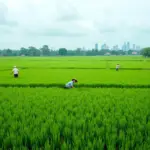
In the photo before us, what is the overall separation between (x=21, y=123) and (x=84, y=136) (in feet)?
5.51

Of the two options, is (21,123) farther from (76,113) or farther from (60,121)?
(76,113)

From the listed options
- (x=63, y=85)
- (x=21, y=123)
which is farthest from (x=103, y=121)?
(x=63, y=85)

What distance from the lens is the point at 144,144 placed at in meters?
3.62

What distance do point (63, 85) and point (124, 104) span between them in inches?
245

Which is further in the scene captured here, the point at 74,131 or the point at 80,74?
the point at 80,74

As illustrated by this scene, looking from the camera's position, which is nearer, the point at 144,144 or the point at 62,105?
the point at 144,144

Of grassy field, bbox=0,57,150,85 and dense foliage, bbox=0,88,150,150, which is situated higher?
dense foliage, bbox=0,88,150,150

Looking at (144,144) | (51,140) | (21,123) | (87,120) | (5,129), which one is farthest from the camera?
(87,120)

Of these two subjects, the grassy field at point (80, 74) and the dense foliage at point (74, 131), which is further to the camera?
the grassy field at point (80, 74)

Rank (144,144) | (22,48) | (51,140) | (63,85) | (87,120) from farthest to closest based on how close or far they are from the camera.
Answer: (22,48) < (63,85) < (87,120) < (51,140) < (144,144)

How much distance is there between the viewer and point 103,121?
4875mm

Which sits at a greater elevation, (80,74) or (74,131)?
(74,131)

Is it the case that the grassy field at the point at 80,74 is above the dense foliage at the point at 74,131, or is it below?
below

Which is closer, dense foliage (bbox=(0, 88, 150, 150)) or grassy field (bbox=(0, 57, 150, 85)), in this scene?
dense foliage (bbox=(0, 88, 150, 150))
